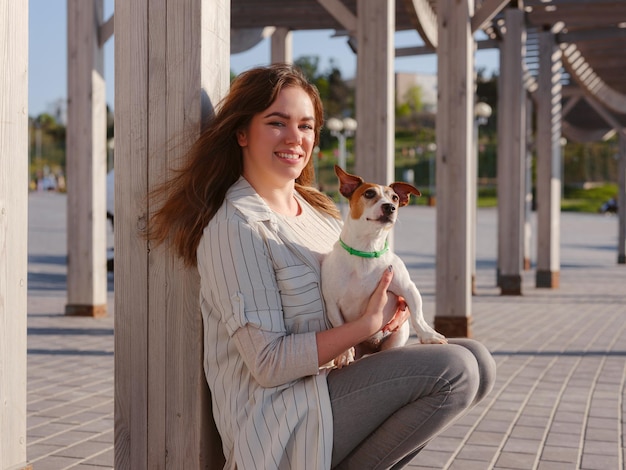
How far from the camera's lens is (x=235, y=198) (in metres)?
2.95

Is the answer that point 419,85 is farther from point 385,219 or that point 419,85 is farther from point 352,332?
point 352,332

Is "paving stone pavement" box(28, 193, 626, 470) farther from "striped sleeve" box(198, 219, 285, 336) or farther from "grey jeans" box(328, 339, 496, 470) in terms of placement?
"striped sleeve" box(198, 219, 285, 336)

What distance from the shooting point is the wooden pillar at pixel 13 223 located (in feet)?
9.75

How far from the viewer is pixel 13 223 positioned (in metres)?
3.03

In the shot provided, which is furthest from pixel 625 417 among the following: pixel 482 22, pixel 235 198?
pixel 482 22

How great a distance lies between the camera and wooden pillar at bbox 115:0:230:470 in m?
3.07

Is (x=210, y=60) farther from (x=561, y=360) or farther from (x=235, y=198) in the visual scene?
(x=561, y=360)

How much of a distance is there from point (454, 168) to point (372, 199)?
5.49 metres

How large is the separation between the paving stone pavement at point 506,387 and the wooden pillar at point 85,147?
603 millimetres

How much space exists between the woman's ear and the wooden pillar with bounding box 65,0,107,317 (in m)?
6.74

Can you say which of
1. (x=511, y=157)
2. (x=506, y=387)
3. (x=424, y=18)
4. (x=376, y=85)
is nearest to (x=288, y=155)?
(x=506, y=387)

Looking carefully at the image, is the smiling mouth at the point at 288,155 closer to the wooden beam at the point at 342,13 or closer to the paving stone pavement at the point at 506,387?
the paving stone pavement at the point at 506,387

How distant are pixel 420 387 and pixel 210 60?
1.25m

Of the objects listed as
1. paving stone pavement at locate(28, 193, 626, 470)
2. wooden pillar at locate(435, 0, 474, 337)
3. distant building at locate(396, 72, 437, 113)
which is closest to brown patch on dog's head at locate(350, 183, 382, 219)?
paving stone pavement at locate(28, 193, 626, 470)
